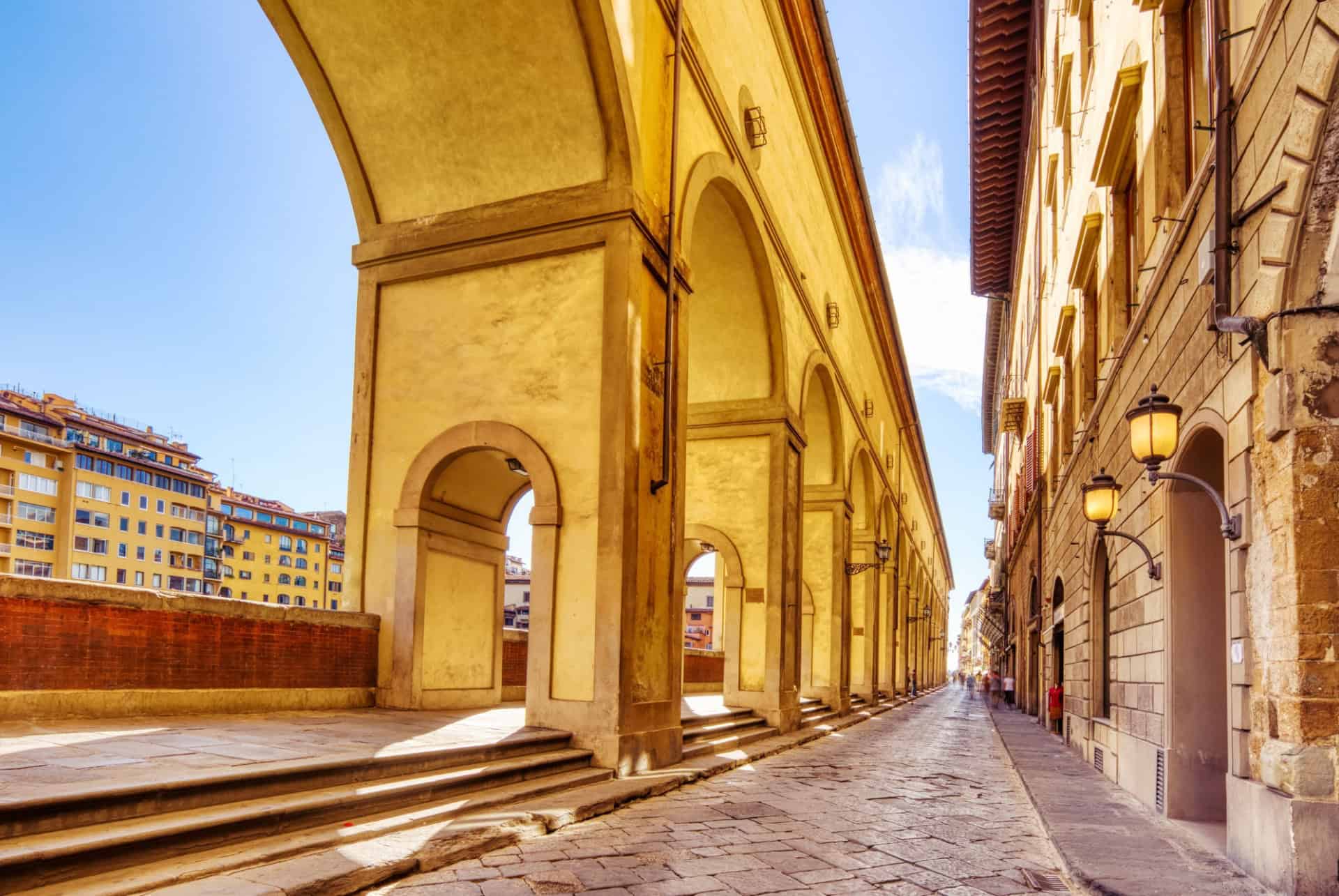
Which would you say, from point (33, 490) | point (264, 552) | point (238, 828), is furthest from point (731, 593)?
point (264, 552)

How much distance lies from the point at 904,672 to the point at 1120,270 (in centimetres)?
2660

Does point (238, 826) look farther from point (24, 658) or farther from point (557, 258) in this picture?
point (557, 258)

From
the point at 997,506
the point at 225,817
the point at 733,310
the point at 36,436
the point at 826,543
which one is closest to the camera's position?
the point at 225,817

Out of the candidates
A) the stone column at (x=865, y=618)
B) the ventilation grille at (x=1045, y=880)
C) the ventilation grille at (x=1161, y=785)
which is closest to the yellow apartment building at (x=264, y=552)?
the stone column at (x=865, y=618)

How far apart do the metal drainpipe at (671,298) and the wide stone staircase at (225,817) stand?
11.4 feet

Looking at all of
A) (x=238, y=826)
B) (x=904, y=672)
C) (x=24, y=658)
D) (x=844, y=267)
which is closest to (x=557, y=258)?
(x=24, y=658)

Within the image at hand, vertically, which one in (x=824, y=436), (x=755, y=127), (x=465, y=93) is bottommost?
(x=824, y=436)

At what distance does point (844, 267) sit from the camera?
22672 mm

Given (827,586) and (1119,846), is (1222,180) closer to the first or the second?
(1119,846)

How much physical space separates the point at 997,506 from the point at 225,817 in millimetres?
38965

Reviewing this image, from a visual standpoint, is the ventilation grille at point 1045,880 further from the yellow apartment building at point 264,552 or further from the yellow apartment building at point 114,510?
the yellow apartment building at point 264,552

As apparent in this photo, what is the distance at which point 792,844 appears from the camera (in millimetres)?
6273

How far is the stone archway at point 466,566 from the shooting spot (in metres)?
8.74

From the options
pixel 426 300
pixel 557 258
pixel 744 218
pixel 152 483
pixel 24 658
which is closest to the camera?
pixel 24 658
